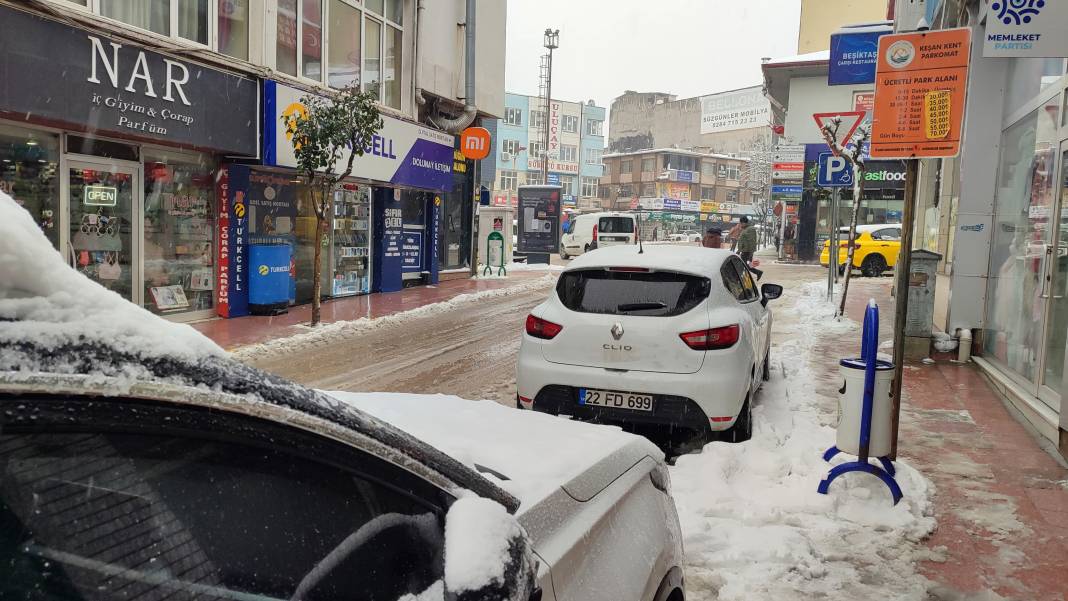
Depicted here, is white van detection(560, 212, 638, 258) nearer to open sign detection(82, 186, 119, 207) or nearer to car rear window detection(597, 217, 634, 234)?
car rear window detection(597, 217, 634, 234)

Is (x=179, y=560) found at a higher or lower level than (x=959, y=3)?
lower

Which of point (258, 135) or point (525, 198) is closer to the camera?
point (258, 135)

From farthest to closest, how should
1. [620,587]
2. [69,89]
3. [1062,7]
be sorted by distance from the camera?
[69,89]
[1062,7]
[620,587]

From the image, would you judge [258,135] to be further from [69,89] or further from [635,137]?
[635,137]

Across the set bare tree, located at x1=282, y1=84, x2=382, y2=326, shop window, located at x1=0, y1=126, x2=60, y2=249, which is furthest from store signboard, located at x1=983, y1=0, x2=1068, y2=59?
shop window, located at x1=0, y1=126, x2=60, y2=249

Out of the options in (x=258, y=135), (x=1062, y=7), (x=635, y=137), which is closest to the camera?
(x=1062, y=7)

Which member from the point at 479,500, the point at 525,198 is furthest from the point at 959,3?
the point at 525,198

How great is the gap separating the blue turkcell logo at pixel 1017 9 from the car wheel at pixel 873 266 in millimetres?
20471

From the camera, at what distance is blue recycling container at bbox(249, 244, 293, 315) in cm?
1280

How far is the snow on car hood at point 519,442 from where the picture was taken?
218cm

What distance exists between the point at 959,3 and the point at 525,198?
20.9 m

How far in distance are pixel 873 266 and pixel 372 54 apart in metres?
17.7

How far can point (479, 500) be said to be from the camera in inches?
65.2

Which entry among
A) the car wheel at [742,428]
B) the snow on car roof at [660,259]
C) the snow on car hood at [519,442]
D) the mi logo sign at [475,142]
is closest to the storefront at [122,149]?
the snow on car roof at [660,259]
